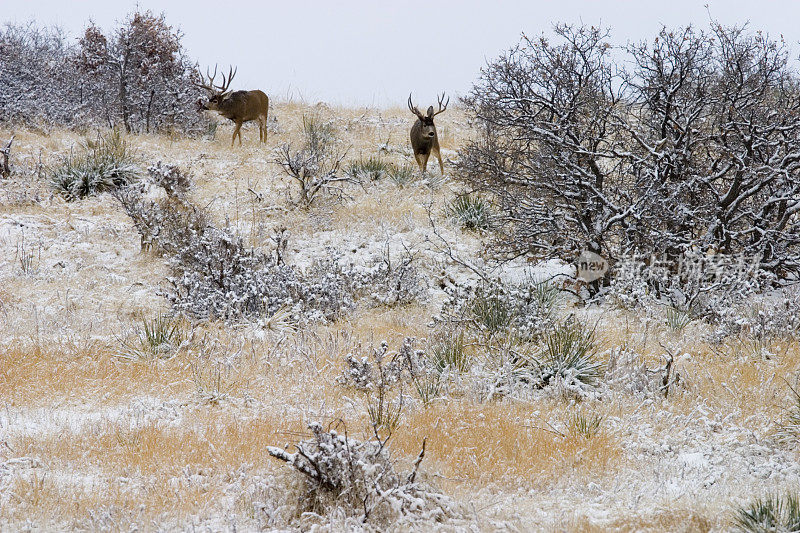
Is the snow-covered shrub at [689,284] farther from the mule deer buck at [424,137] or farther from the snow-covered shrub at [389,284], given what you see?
the mule deer buck at [424,137]

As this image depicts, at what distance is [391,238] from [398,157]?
4791 mm

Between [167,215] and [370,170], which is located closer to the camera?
[167,215]

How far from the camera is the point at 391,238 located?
32.3 ft

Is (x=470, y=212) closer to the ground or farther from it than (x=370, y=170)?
closer to the ground

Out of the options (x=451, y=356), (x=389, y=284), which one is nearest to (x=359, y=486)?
(x=451, y=356)

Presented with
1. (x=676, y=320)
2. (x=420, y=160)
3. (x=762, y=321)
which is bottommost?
(x=676, y=320)

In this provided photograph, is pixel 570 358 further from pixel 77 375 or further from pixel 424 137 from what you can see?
pixel 424 137

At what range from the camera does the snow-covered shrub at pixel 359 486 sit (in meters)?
3.11

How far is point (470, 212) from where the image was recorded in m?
10.5

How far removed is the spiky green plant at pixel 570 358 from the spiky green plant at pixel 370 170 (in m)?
7.72

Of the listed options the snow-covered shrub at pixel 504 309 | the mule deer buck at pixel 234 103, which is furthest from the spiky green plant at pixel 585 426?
the mule deer buck at pixel 234 103

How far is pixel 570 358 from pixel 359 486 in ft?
8.15

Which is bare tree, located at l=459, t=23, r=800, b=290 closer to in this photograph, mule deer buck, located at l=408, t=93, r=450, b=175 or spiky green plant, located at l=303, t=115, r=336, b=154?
mule deer buck, located at l=408, t=93, r=450, b=175

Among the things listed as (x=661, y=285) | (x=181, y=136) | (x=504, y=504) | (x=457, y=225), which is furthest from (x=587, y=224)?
(x=181, y=136)
